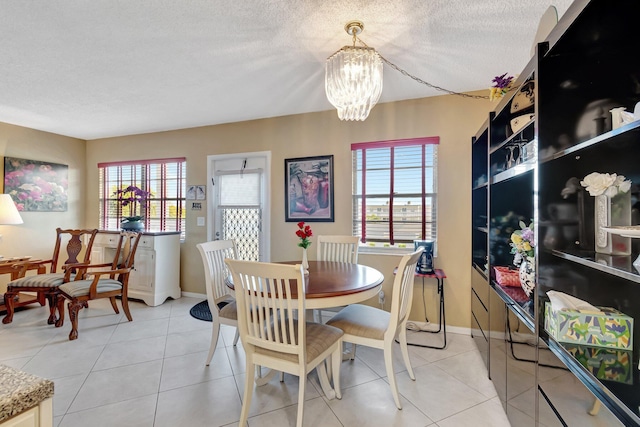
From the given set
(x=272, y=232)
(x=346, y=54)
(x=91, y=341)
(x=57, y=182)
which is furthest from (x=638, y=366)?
(x=57, y=182)

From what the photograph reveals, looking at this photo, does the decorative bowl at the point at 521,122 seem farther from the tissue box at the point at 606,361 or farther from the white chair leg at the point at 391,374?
the white chair leg at the point at 391,374

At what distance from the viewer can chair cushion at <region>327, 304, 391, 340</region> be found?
208 centimetres

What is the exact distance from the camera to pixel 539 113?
1.32 meters

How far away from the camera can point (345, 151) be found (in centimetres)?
362

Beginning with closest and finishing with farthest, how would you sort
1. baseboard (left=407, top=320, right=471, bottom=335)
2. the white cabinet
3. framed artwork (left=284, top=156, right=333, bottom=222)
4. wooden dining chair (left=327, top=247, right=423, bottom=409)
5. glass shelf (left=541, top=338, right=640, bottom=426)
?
1. glass shelf (left=541, top=338, right=640, bottom=426)
2. wooden dining chair (left=327, top=247, right=423, bottom=409)
3. baseboard (left=407, top=320, right=471, bottom=335)
4. framed artwork (left=284, top=156, right=333, bottom=222)
5. the white cabinet

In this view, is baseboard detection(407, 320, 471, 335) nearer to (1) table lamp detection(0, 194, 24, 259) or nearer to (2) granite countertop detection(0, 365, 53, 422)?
(2) granite countertop detection(0, 365, 53, 422)

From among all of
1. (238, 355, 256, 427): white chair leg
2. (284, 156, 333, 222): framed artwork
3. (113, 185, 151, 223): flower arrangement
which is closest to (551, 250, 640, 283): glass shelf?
(238, 355, 256, 427): white chair leg

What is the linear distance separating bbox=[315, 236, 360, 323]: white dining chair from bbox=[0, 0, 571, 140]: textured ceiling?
155cm

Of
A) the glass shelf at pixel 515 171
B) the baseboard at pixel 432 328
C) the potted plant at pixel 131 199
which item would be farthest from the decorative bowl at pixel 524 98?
the potted plant at pixel 131 199

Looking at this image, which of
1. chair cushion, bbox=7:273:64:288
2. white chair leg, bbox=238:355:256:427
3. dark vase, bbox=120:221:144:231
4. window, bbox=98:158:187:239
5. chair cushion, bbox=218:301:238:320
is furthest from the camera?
window, bbox=98:158:187:239

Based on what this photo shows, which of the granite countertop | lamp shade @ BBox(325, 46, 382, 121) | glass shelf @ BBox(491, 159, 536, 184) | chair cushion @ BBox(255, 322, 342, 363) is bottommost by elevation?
chair cushion @ BBox(255, 322, 342, 363)

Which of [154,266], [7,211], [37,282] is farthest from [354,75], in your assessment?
[7,211]

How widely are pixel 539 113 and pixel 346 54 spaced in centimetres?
116

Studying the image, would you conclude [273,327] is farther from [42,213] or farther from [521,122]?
[42,213]
